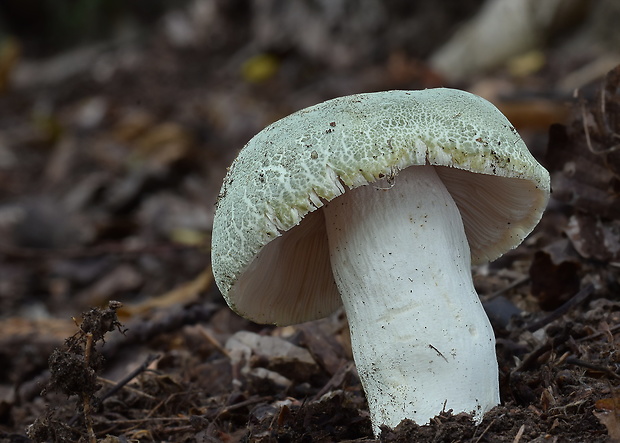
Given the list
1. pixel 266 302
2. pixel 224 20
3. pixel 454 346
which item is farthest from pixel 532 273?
pixel 224 20

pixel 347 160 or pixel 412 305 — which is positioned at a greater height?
pixel 347 160

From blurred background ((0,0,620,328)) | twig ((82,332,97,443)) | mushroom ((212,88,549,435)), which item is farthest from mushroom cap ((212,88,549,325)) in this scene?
blurred background ((0,0,620,328))

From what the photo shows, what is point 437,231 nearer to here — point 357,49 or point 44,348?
point 44,348

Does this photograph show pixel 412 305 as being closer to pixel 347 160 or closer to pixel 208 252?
pixel 347 160

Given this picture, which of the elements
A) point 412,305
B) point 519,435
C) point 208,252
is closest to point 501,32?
point 208,252

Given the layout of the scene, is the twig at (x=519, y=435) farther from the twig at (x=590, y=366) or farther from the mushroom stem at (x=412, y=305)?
the twig at (x=590, y=366)

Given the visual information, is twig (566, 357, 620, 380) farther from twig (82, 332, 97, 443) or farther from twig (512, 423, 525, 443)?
twig (82, 332, 97, 443)

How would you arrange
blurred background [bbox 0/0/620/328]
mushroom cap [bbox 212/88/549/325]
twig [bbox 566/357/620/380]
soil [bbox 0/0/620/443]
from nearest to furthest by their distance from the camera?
mushroom cap [bbox 212/88/549/325] → twig [bbox 566/357/620/380] → soil [bbox 0/0/620/443] → blurred background [bbox 0/0/620/328]

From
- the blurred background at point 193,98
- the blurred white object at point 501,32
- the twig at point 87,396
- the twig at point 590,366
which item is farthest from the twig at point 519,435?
the blurred white object at point 501,32
